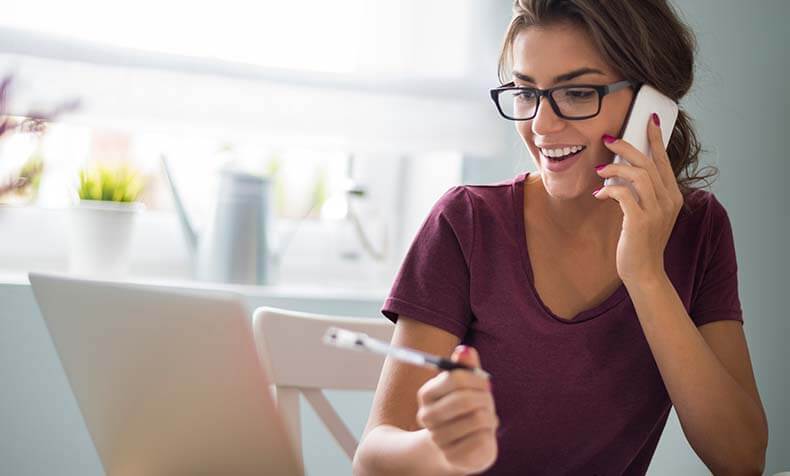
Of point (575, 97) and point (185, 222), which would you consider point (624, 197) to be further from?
point (185, 222)

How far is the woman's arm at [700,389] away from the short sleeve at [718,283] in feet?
0.34

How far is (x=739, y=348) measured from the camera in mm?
1355

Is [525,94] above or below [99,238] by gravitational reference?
above

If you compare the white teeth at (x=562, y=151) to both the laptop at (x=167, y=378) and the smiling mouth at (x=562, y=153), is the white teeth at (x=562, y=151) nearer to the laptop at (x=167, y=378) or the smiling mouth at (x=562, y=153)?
the smiling mouth at (x=562, y=153)

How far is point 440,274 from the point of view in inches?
51.1

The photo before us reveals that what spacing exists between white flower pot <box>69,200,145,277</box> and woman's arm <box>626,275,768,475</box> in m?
1.04

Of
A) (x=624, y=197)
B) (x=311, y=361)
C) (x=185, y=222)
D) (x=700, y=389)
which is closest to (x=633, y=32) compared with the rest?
(x=624, y=197)

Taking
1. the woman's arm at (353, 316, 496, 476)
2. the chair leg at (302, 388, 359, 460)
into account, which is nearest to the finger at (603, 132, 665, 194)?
the woman's arm at (353, 316, 496, 476)

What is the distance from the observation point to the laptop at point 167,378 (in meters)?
0.90

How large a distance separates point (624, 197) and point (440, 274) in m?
0.26

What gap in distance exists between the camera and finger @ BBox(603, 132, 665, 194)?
125 centimetres

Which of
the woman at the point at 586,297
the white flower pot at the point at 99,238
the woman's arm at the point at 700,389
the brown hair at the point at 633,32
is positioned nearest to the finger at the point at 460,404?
the woman at the point at 586,297

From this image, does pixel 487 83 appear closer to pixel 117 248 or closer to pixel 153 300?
pixel 117 248

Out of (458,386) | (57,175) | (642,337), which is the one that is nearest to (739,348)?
(642,337)
